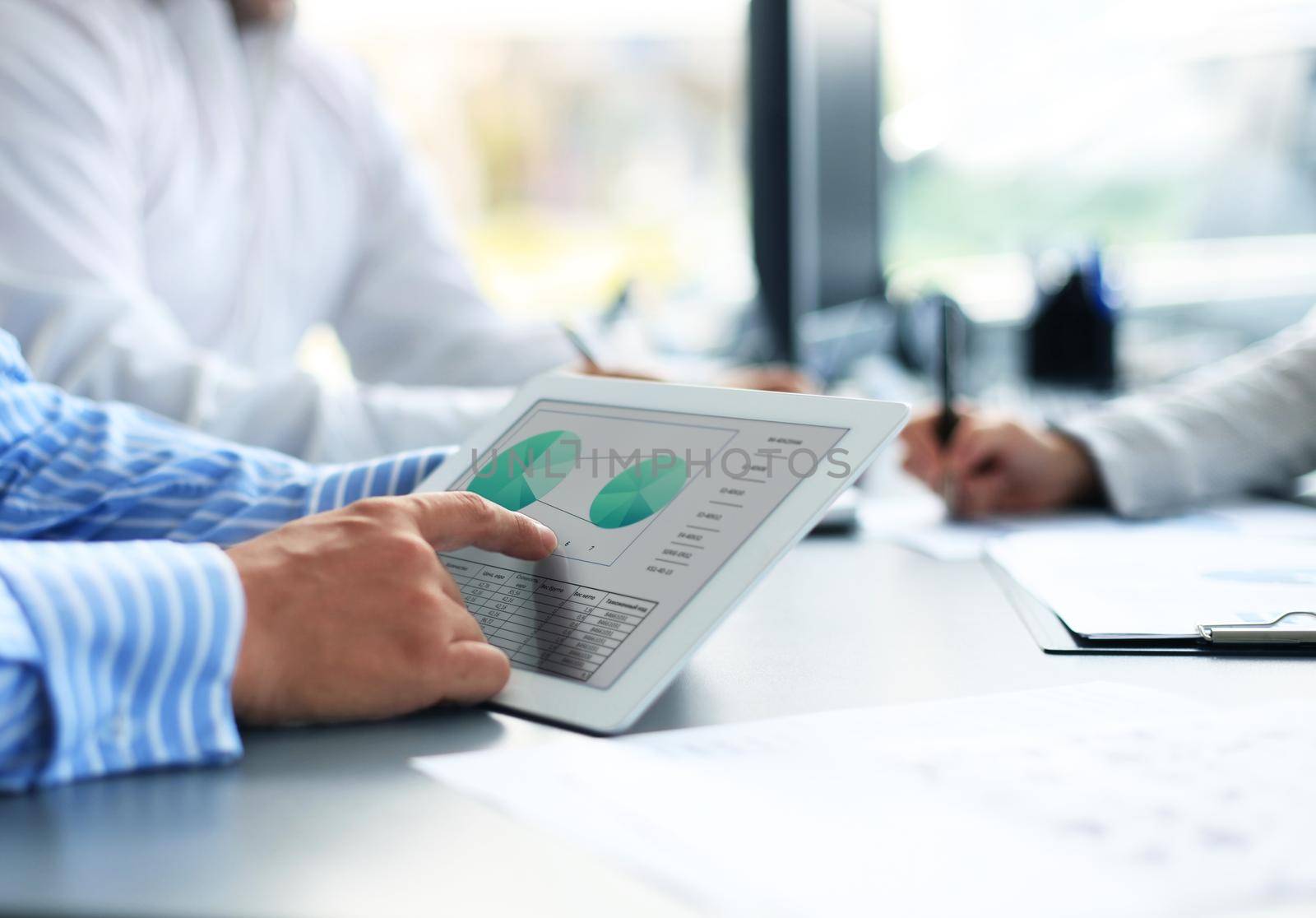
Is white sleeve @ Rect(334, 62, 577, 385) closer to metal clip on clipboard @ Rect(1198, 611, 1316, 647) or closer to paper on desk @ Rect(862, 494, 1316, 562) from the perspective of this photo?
paper on desk @ Rect(862, 494, 1316, 562)

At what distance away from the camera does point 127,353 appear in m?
0.88

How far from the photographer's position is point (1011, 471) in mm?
960

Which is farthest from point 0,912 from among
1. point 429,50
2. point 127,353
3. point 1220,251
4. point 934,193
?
point 429,50

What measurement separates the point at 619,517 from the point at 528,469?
80 mm

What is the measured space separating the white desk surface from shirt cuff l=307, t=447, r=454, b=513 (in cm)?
20

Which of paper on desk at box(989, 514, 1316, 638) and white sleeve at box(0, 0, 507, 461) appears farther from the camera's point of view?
white sleeve at box(0, 0, 507, 461)

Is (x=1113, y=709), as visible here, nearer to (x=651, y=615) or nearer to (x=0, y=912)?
(x=651, y=615)

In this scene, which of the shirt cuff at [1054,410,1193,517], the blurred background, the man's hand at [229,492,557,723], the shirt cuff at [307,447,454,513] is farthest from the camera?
the blurred background

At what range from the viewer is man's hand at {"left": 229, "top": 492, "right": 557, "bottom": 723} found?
438 mm

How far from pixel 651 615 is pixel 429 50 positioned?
4.51m

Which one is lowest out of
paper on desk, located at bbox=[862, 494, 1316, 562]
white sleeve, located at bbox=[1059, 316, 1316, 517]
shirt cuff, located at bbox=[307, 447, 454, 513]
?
paper on desk, located at bbox=[862, 494, 1316, 562]

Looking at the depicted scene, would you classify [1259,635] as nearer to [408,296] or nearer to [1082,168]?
[408,296]

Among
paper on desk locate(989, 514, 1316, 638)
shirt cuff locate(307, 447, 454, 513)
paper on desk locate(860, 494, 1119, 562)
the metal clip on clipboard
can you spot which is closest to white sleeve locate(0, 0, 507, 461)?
shirt cuff locate(307, 447, 454, 513)

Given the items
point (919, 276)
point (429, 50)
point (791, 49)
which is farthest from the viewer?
point (429, 50)
